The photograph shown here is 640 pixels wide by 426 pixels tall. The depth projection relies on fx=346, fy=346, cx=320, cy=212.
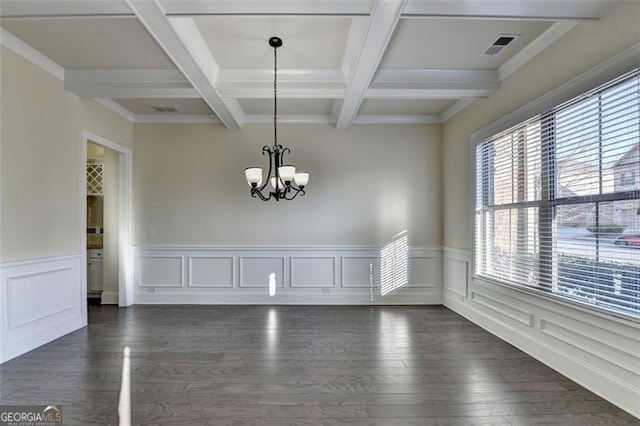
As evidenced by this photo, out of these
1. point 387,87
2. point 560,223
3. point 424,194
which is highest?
point 387,87

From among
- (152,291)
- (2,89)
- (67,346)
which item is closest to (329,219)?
(152,291)

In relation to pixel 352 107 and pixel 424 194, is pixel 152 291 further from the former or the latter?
pixel 424 194

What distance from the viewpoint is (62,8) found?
245 cm

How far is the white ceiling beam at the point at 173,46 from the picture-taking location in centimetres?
243

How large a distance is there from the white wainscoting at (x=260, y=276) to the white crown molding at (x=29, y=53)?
263 cm

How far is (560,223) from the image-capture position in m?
2.97

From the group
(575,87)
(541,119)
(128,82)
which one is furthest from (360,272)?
(128,82)

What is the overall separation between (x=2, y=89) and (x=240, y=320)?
11.0ft

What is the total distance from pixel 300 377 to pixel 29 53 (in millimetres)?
3964

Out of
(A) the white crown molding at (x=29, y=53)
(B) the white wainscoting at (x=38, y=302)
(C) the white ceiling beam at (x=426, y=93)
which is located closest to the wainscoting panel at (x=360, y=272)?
(C) the white ceiling beam at (x=426, y=93)

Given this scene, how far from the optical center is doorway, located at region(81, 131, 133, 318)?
5.20 meters

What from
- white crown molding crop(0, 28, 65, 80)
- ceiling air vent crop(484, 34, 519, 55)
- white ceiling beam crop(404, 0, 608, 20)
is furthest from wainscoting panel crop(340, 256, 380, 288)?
white crown molding crop(0, 28, 65, 80)

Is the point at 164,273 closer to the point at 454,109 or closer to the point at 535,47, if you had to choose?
the point at 454,109

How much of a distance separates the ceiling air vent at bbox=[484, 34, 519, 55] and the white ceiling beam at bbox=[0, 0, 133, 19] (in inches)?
121
